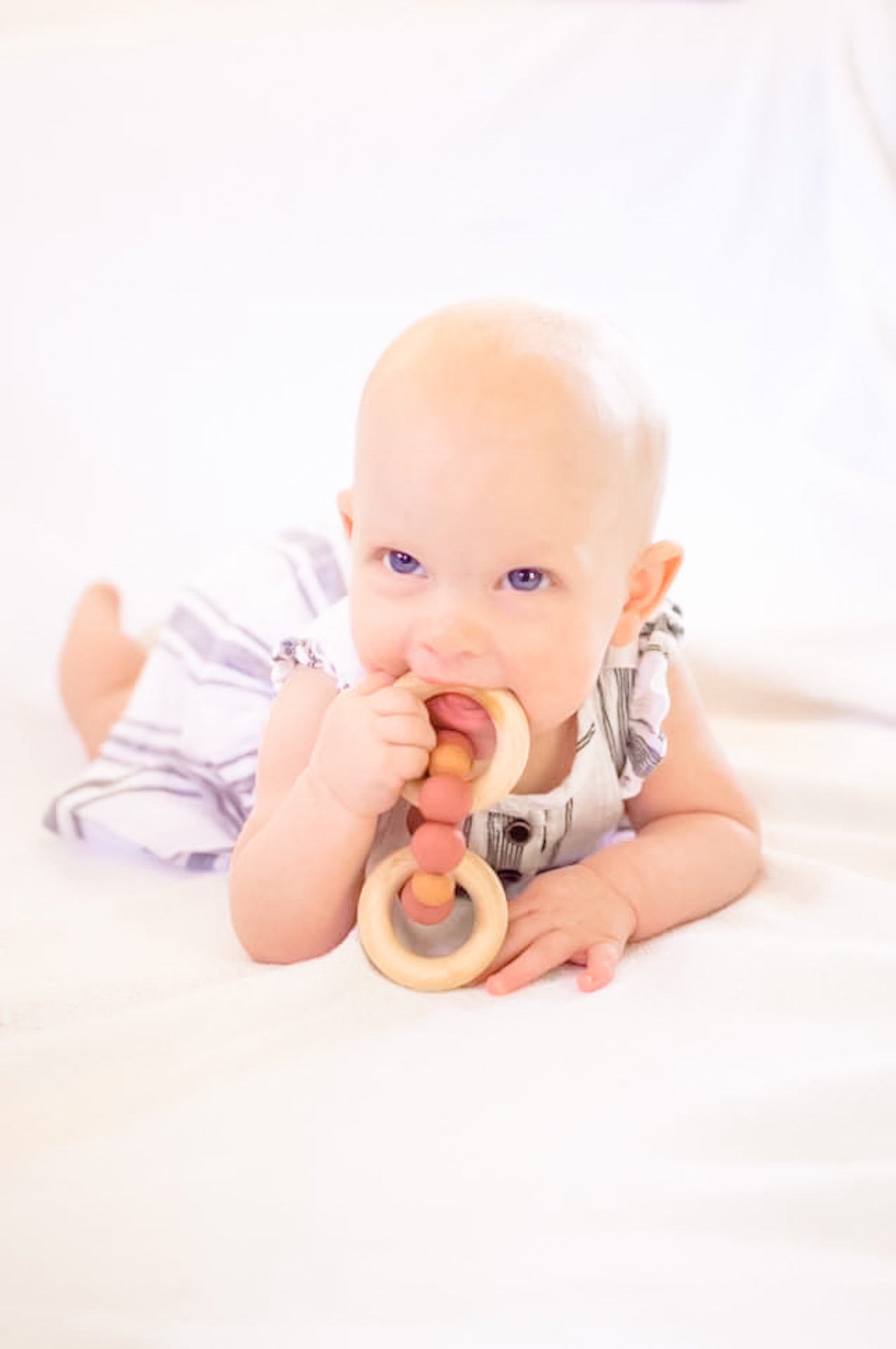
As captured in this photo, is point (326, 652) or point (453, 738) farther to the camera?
point (326, 652)

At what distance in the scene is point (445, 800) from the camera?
926 mm

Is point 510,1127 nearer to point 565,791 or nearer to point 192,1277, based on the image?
point 192,1277

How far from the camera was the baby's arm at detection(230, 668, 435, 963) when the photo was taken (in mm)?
933

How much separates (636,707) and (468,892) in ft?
0.70

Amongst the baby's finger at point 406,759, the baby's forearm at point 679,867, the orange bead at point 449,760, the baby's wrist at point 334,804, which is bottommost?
the baby's forearm at point 679,867

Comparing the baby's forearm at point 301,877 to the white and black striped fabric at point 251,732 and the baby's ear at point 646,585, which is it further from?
the baby's ear at point 646,585

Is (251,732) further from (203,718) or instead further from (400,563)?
(400,563)

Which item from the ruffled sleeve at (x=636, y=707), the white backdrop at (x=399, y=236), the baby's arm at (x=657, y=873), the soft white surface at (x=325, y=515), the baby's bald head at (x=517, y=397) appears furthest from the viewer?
the white backdrop at (x=399, y=236)

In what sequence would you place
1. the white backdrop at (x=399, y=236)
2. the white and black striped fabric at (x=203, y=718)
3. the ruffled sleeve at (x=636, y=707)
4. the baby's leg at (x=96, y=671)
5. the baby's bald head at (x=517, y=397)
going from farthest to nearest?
1. the white backdrop at (x=399, y=236)
2. the baby's leg at (x=96, y=671)
3. the white and black striped fabric at (x=203, y=718)
4. the ruffled sleeve at (x=636, y=707)
5. the baby's bald head at (x=517, y=397)

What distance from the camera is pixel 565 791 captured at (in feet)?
3.57

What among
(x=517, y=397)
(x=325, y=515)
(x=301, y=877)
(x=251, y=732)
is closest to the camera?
(x=517, y=397)

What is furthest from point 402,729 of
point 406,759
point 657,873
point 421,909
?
point 657,873

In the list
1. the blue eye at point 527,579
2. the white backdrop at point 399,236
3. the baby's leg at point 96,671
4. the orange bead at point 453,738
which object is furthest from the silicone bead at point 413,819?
the white backdrop at point 399,236

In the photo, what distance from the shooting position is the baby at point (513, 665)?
0.89 m
